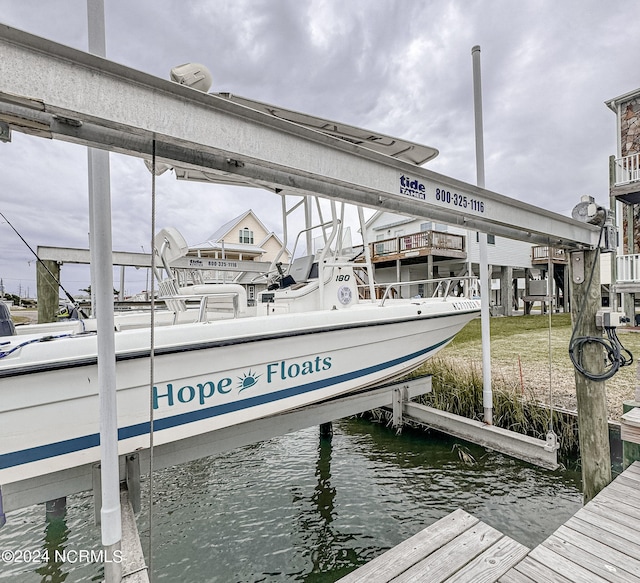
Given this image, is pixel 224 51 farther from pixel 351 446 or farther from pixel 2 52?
pixel 351 446

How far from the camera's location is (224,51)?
335cm

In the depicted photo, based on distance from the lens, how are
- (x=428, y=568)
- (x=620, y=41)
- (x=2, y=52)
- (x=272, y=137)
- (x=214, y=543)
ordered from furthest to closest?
(x=620, y=41) < (x=214, y=543) < (x=428, y=568) < (x=272, y=137) < (x=2, y=52)

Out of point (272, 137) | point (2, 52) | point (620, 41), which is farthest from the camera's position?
point (620, 41)

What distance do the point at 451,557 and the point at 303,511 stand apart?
206 centimetres

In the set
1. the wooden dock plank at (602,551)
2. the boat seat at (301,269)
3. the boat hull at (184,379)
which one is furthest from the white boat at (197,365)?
the wooden dock plank at (602,551)

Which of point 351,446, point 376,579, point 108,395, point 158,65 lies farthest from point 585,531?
point 158,65

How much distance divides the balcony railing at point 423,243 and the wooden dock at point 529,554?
12709 millimetres

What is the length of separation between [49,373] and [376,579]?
2.19 metres

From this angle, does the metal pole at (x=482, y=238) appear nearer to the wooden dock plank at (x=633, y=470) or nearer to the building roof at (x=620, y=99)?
the wooden dock plank at (x=633, y=470)

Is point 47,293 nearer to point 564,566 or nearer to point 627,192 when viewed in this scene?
point 564,566

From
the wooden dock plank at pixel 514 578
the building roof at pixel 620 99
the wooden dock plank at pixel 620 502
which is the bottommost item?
the wooden dock plank at pixel 514 578

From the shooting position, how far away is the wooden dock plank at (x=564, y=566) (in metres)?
1.65

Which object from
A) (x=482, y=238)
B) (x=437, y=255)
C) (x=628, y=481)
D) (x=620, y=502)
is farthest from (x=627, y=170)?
(x=620, y=502)

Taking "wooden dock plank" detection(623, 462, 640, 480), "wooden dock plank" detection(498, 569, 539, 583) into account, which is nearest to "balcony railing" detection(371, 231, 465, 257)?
"wooden dock plank" detection(623, 462, 640, 480)
